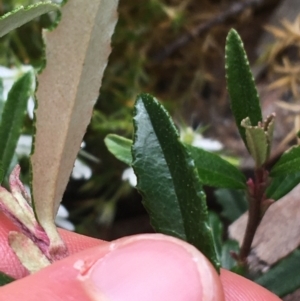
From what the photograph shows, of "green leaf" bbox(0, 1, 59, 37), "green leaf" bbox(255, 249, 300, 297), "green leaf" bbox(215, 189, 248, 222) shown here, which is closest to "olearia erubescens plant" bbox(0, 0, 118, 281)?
"green leaf" bbox(0, 1, 59, 37)

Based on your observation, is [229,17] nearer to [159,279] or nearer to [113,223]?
[113,223]

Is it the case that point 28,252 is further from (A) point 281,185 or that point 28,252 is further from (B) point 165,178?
(A) point 281,185

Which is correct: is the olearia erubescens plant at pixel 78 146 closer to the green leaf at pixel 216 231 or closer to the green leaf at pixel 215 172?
the green leaf at pixel 215 172

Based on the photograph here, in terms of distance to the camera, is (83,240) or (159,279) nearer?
(159,279)

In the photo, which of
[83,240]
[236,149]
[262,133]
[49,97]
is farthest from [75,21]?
[236,149]

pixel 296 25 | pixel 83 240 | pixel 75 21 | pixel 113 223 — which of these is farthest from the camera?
pixel 113 223

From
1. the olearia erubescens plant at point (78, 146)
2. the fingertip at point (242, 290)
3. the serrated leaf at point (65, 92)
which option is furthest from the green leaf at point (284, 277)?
the serrated leaf at point (65, 92)

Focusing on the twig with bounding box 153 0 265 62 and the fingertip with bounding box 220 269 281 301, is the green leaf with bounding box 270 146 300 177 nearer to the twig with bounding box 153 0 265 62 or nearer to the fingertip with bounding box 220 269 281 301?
the fingertip with bounding box 220 269 281 301

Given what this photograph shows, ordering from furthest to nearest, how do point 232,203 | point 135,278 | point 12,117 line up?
point 232,203 < point 12,117 < point 135,278

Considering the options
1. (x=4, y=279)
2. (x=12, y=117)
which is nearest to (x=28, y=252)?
(x=4, y=279)
